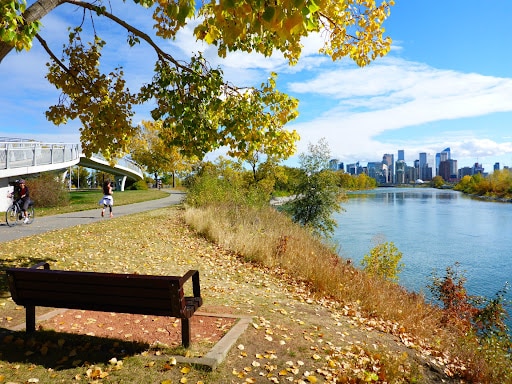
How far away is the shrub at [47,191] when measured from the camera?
886 inches

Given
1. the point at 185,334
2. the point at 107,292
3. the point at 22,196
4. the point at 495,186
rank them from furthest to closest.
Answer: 1. the point at 495,186
2. the point at 22,196
3. the point at 185,334
4. the point at 107,292

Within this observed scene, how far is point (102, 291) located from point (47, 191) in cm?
2132

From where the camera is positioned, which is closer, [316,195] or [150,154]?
[316,195]

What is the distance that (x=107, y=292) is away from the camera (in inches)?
171

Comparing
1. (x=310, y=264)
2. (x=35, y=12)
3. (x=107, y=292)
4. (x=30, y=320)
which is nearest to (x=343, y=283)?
(x=310, y=264)

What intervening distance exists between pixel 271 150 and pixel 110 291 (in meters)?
5.22

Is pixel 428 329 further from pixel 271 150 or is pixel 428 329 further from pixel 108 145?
pixel 108 145

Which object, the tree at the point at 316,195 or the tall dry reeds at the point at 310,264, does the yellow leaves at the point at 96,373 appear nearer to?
the tall dry reeds at the point at 310,264

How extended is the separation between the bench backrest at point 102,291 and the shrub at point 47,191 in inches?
785

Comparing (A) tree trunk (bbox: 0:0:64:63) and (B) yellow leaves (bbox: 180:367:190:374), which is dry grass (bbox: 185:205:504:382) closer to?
(B) yellow leaves (bbox: 180:367:190:374)

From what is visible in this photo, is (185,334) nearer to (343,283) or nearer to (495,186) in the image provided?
(343,283)

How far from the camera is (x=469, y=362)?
20.4ft

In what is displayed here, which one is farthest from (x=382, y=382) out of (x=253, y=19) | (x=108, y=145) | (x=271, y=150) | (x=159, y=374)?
(x=108, y=145)

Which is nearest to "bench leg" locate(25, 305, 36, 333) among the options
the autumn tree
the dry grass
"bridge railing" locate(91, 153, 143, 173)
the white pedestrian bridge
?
the dry grass
